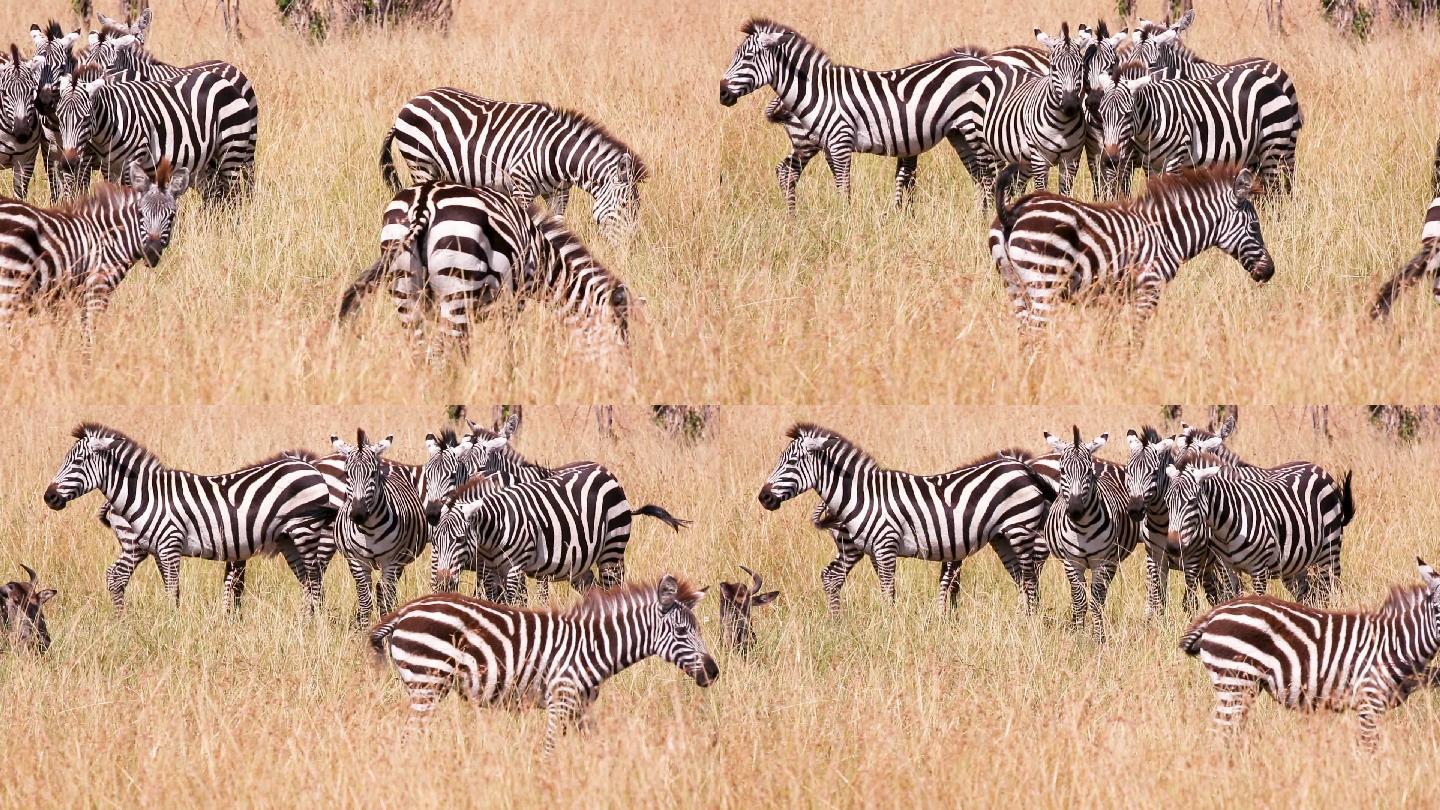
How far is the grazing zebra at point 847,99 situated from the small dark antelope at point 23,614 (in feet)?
18.1

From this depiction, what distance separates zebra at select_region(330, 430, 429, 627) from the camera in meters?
9.23

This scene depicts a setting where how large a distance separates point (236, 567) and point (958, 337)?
18.4 feet

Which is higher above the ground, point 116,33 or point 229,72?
point 116,33

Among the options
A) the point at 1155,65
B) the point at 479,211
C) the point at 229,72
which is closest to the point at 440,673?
the point at 479,211

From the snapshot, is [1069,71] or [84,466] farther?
[84,466]

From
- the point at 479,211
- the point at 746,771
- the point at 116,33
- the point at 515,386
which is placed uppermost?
the point at 116,33

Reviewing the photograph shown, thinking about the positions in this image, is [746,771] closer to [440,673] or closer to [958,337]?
[440,673]

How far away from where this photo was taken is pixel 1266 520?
1005cm

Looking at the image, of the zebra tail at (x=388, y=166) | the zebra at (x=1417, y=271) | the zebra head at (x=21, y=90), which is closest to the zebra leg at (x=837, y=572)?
the zebra at (x=1417, y=271)

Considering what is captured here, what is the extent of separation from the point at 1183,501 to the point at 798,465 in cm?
256

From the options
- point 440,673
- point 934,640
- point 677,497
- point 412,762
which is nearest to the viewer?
point 412,762

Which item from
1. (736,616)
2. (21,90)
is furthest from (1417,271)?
(21,90)

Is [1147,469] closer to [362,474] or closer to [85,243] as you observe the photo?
[362,474]

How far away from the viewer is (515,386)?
24.4ft
